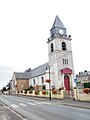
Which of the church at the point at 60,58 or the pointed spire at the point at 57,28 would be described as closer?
the church at the point at 60,58

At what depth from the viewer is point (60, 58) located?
6525 centimetres

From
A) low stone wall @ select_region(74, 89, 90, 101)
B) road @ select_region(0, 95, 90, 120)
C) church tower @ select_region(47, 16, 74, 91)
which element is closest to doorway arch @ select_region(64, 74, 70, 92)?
church tower @ select_region(47, 16, 74, 91)

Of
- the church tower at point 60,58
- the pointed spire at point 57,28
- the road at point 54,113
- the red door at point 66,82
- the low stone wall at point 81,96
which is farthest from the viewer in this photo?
the pointed spire at point 57,28

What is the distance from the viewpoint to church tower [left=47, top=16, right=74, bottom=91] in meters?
64.7

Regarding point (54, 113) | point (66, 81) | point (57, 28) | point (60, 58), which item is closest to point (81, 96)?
point (54, 113)

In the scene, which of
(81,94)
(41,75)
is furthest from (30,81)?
(81,94)

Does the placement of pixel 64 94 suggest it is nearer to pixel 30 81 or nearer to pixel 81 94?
pixel 81 94

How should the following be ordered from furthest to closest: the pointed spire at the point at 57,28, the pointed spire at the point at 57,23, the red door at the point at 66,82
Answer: the pointed spire at the point at 57,23, the pointed spire at the point at 57,28, the red door at the point at 66,82

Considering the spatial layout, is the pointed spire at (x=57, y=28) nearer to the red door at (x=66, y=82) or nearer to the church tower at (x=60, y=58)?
the church tower at (x=60, y=58)

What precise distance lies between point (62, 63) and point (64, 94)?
101 ft

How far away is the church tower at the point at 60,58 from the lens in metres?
64.7

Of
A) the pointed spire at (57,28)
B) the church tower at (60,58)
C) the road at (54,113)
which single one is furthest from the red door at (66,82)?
the road at (54,113)

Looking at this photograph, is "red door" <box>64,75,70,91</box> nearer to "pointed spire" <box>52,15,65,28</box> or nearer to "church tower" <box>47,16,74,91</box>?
"church tower" <box>47,16,74,91</box>

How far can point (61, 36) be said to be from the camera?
218 feet
